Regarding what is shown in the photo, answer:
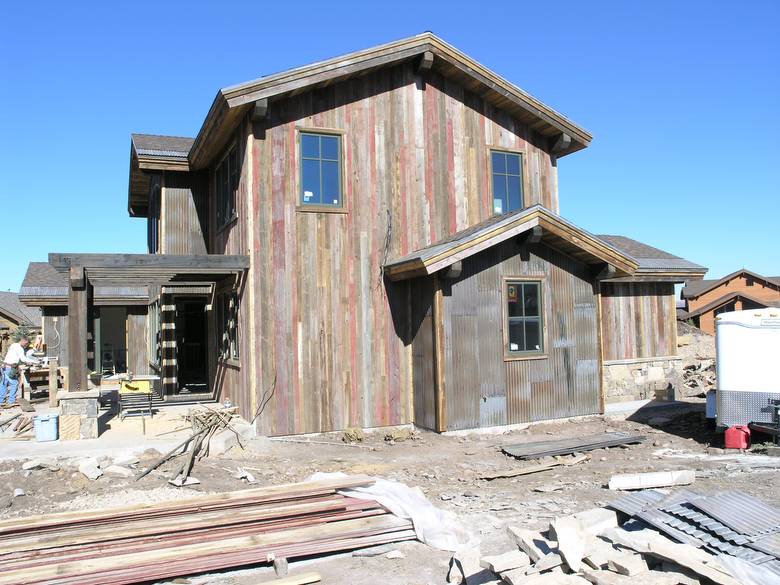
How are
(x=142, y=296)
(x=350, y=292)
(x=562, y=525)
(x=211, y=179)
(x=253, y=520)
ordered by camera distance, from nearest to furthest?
(x=562, y=525) → (x=253, y=520) → (x=350, y=292) → (x=211, y=179) → (x=142, y=296)

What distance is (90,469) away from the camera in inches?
336

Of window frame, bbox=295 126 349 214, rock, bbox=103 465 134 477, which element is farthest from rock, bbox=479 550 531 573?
window frame, bbox=295 126 349 214

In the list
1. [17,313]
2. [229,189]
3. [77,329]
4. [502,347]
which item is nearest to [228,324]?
[229,189]

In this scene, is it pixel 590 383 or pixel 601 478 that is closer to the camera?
pixel 601 478

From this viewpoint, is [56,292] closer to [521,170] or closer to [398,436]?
[398,436]

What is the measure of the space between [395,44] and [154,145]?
22.3 feet

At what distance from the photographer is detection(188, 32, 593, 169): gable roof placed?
11038 millimetres

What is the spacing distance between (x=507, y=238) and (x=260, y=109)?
4.91 meters

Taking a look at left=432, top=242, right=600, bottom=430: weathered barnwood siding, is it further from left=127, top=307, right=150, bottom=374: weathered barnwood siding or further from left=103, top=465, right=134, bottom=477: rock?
left=127, top=307, right=150, bottom=374: weathered barnwood siding

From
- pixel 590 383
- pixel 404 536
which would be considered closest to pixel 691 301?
pixel 590 383

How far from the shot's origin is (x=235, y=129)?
1226cm

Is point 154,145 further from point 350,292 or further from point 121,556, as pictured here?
point 121,556

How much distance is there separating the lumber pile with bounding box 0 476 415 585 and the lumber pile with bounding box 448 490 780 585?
1421mm

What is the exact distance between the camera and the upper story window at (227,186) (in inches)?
497
